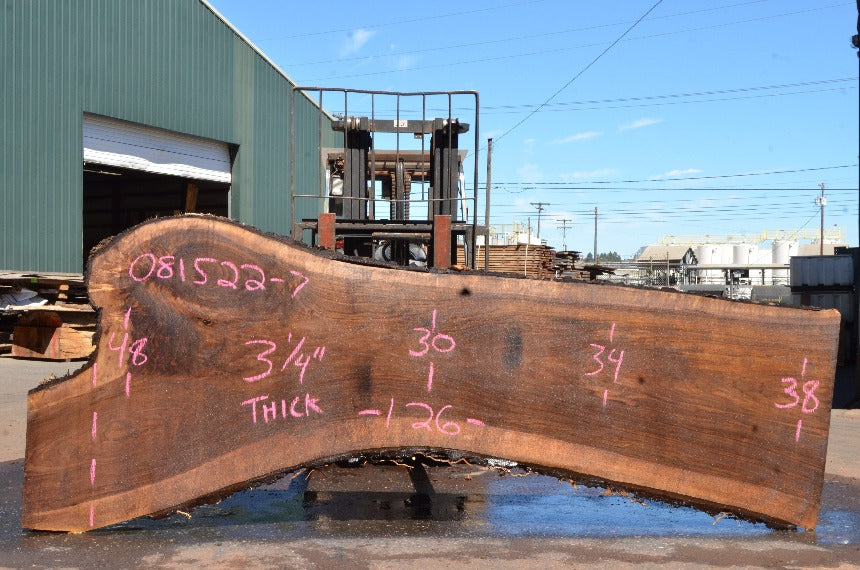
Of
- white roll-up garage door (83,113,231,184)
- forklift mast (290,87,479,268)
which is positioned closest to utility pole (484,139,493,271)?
forklift mast (290,87,479,268)

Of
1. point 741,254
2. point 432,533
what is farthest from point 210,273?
point 741,254

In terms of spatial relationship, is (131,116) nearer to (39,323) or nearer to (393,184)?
A: (39,323)

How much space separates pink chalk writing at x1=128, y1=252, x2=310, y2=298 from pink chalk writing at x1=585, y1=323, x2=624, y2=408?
1513 mm

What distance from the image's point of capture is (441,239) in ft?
21.1

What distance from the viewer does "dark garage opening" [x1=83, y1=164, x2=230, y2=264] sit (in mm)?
22156

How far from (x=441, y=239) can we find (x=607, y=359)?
2369mm

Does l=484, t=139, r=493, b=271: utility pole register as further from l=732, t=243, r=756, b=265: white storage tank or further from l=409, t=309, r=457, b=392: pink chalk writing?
l=732, t=243, r=756, b=265: white storage tank

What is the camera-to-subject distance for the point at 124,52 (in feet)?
56.0

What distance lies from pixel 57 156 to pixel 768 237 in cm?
10435

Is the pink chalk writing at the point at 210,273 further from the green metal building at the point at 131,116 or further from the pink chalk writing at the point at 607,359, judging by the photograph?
the green metal building at the point at 131,116

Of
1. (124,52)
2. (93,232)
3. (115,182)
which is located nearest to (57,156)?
(124,52)

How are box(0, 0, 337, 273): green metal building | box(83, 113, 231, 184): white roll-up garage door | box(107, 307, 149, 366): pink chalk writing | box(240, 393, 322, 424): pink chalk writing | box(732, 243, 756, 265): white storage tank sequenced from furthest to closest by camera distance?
box(732, 243, 756, 265): white storage tank
box(83, 113, 231, 184): white roll-up garage door
box(0, 0, 337, 273): green metal building
box(240, 393, 322, 424): pink chalk writing
box(107, 307, 149, 366): pink chalk writing

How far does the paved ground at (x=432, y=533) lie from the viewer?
155 inches

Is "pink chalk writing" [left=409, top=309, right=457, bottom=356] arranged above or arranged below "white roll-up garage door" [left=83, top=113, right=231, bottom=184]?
below
